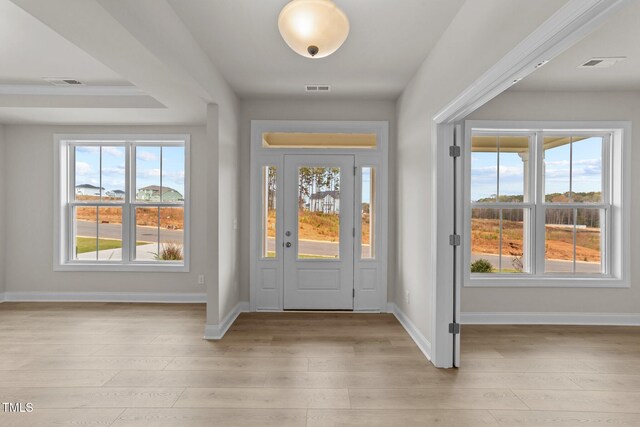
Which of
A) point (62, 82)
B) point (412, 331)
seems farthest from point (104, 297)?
point (412, 331)

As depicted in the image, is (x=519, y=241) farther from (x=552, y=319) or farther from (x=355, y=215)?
(x=355, y=215)

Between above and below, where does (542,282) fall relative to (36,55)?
below

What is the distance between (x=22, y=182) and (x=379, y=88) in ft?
16.7

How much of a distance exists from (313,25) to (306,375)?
2.50 m

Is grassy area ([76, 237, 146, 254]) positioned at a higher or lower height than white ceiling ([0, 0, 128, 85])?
lower

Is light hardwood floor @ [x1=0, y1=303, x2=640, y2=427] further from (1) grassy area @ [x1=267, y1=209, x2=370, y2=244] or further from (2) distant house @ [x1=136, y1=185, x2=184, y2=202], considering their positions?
(2) distant house @ [x1=136, y1=185, x2=184, y2=202]

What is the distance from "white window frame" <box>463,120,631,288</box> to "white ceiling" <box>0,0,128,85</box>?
4094 mm

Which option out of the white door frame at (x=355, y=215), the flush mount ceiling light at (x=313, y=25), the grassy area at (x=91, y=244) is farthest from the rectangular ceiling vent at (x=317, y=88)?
the grassy area at (x=91, y=244)

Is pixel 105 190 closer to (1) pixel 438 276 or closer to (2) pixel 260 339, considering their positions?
(2) pixel 260 339

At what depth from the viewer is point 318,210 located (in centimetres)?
494

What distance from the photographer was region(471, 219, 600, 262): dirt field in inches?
179

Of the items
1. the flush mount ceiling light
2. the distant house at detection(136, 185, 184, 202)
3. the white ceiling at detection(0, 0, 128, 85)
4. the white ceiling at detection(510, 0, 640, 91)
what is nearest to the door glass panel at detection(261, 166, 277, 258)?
the distant house at detection(136, 185, 184, 202)

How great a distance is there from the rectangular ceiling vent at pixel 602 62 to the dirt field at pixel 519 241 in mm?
1823

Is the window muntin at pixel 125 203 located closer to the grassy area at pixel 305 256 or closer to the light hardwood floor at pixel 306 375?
the light hardwood floor at pixel 306 375
